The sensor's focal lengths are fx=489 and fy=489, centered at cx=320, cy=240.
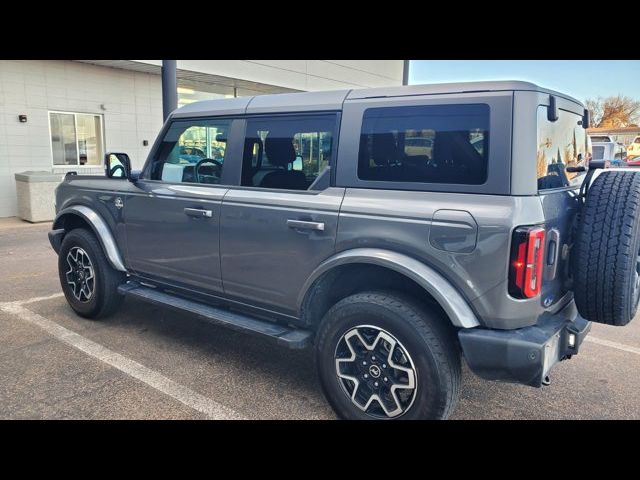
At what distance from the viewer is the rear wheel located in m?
A: 4.46

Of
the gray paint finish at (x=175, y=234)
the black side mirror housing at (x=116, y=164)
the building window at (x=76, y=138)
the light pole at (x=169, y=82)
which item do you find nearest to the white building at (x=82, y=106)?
the building window at (x=76, y=138)

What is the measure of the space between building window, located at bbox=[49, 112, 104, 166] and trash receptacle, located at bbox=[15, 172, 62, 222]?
140 cm

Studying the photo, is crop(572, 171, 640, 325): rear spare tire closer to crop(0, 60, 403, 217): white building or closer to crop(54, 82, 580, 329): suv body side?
crop(54, 82, 580, 329): suv body side

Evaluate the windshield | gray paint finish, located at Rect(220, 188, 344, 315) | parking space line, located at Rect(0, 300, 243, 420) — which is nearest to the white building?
parking space line, located at Rect(0, 300, 243, 420)

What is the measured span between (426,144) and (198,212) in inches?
71.3

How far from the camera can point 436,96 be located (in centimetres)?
273

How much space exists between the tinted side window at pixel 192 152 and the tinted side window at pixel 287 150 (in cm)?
29

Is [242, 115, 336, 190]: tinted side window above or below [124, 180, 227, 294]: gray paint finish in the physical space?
above

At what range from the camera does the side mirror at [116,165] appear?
4395mm

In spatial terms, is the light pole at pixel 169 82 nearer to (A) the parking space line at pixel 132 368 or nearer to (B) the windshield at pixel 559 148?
(A) the parking space line at pixel 132 368

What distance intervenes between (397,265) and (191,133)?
235 centimetres

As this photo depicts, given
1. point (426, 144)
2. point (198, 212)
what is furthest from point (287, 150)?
point (426, 144)

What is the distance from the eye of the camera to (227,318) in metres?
3.56

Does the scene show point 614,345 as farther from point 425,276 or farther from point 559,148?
point 425,276
